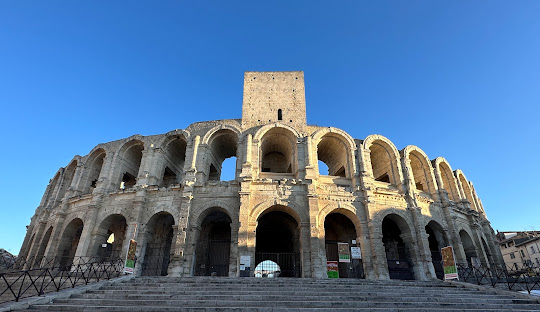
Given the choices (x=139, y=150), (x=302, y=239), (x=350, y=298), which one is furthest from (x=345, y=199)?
(x=139, y=150)

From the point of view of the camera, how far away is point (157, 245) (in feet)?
63.8

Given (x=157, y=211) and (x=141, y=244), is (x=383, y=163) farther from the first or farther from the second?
(x=141, y=244)

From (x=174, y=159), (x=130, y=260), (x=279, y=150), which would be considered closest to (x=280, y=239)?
(x=279, y=150)

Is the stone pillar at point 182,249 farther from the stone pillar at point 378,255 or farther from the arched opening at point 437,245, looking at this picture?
the arched opening at point 437,245

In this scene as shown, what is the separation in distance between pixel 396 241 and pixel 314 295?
13.5m

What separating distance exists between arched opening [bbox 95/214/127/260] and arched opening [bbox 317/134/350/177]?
50.8 feet

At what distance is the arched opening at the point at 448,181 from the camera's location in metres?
23.1

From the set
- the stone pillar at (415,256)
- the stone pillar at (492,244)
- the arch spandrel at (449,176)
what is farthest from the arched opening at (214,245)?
the stone pillar at (492,244)

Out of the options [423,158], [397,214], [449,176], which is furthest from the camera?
[449,176]

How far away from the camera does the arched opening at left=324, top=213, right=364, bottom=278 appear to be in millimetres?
17953

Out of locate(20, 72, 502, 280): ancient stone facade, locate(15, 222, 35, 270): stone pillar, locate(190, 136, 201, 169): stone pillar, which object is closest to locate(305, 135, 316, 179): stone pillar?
locate(20, 72, 502, 280): ancient stone facade

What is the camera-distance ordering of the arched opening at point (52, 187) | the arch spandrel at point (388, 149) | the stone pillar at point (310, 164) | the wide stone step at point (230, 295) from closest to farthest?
the wide stone step at point (230, 295)
the stone pillar at point (310, 164)
the arch spandrel at point (388, 149)
the arched opening at point (52, 187)

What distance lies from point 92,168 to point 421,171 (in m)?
26.0

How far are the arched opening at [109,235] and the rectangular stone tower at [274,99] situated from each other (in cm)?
1121
